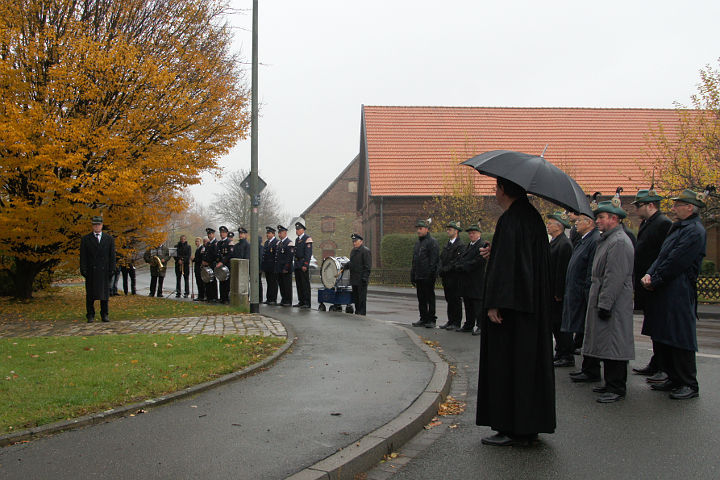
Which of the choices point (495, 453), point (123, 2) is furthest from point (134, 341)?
point (123, 2)

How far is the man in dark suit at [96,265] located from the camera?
38.4 feet

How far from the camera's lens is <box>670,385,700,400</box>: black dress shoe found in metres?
6.25

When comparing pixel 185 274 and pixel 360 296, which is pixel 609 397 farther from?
pixel 185 274

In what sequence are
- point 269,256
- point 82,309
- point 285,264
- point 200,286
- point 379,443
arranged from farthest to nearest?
point 200,286 < point 269,256 < point 285,264 < point 82,309 < point 379,443

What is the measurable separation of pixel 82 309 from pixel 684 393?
1261 cm

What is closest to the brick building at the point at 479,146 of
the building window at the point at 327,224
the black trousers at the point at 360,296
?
the building window at the point at 327,224

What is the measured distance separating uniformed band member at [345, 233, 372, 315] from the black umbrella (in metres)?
8.52

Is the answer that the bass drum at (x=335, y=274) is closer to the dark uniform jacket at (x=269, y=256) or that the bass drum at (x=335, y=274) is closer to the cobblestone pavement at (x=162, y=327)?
the dark uniform jacket at (x=269, y=256)

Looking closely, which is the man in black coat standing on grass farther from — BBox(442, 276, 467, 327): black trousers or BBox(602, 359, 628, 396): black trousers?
BBox(602, 359, 628, 396): black trousers

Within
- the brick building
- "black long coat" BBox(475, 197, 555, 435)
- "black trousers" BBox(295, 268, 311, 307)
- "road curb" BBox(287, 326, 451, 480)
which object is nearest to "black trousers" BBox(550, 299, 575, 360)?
"road curb" BBox(287, 326, 451, 480)

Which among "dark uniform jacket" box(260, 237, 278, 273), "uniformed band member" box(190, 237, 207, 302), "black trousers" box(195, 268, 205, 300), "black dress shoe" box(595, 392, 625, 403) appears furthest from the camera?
"black trousers" box(195, 268, 205, 300)

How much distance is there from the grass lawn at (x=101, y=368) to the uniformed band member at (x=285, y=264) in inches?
248

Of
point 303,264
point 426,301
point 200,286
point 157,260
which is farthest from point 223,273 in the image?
point 426,301

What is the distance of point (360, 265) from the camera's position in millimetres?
13500
